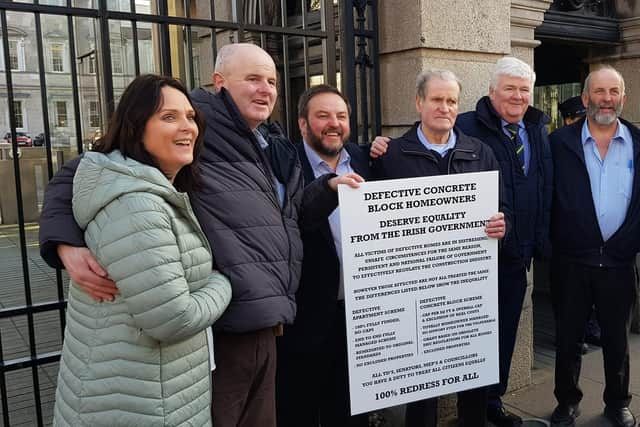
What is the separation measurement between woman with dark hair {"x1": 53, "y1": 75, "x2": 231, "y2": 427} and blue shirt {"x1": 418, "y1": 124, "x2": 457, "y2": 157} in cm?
144

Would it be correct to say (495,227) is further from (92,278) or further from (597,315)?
(92,278)

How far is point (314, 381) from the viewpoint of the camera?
296 centimetres

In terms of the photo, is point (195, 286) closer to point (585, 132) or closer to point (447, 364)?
point (447, 364)

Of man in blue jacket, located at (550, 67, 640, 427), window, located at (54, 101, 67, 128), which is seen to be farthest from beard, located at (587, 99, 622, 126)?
window, located at (54, 101, 67, 128)

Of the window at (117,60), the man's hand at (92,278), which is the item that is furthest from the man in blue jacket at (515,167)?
the man's hand at (92,278)

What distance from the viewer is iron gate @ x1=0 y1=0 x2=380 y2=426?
2.81 metres

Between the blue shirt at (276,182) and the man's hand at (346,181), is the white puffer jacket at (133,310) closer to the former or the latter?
the blue shirt at (276,182)

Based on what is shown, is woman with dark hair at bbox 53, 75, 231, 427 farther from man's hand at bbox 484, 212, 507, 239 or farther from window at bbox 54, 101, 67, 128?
window at bbox 54, 101, 67, 128

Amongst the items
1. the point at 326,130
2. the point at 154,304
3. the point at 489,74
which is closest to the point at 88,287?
the point at 154,304

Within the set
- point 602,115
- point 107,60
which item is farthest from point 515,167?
point 107,60

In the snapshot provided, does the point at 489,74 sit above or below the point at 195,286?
above

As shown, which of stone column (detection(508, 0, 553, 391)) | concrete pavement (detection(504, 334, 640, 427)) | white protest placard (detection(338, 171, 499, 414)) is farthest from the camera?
stone column (detection(508, 0, 553, 391))

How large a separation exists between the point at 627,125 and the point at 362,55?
1.63 m

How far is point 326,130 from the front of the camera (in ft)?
9.21
